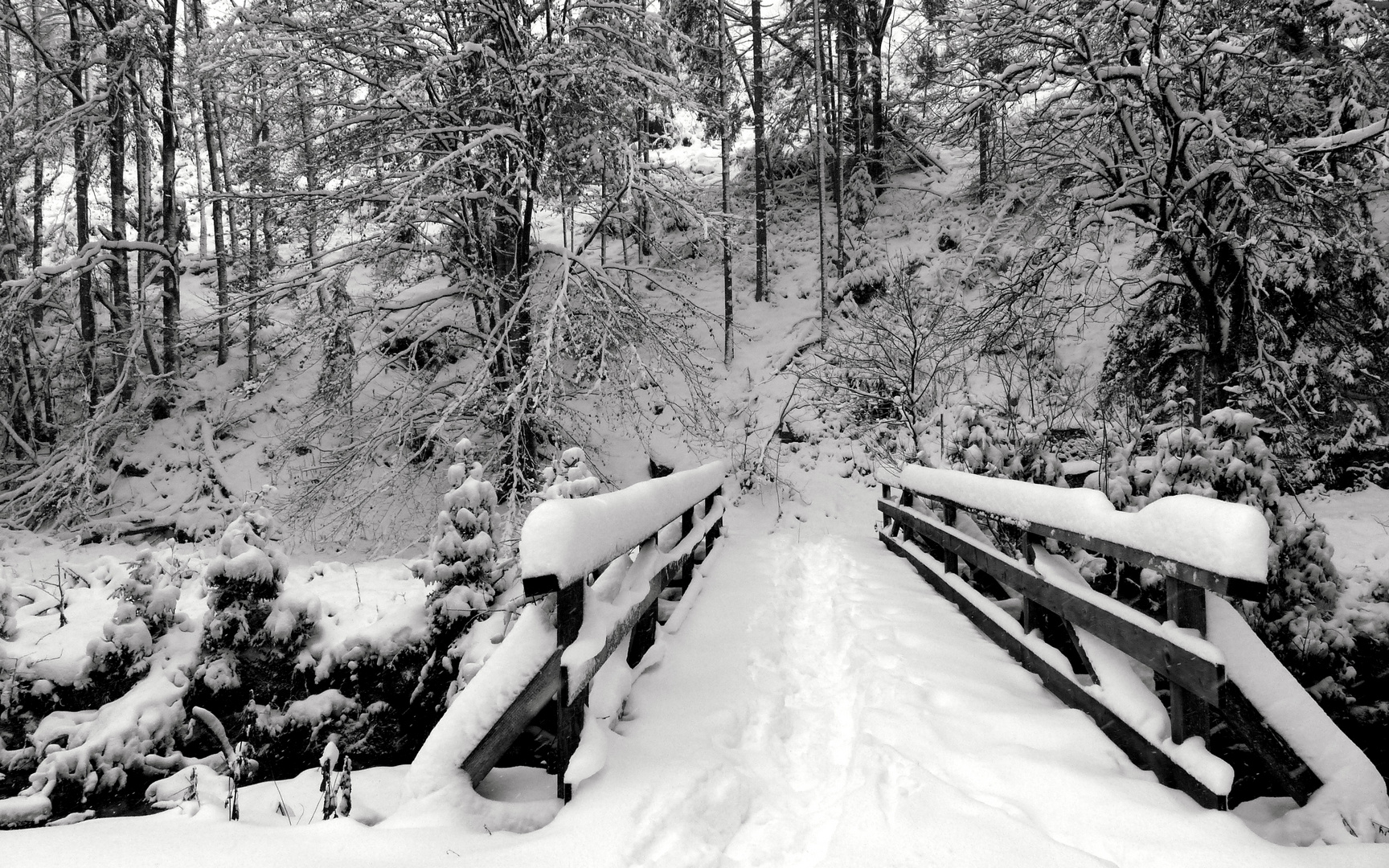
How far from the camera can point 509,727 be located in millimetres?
2186

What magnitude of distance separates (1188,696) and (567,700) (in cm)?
222

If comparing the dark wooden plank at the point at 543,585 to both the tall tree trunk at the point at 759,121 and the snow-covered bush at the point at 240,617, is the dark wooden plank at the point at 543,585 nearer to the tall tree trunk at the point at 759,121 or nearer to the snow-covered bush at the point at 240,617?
the snow-covered bush at the point at 240,617

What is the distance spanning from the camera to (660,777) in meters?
2.25

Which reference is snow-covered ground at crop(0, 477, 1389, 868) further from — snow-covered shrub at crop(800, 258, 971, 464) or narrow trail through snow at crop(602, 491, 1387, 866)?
snow-covered shrub at crop(800, 258, 971, 464)

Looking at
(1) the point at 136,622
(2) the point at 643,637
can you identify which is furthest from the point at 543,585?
(1) the point at 136,622

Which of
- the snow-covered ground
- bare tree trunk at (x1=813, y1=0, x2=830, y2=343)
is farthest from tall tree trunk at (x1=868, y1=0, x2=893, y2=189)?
the snow-covered ground

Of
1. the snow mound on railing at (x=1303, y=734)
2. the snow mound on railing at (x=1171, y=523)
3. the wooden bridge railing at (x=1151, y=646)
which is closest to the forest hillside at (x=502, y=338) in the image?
the wooden bridge railing at (x=1151, y=646)

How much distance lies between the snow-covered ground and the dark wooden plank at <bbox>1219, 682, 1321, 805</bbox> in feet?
1.17

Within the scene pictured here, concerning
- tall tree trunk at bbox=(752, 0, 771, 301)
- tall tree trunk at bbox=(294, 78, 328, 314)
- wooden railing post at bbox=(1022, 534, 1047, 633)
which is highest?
tall tree trunk at bbox=(752, 0, 771, 301)

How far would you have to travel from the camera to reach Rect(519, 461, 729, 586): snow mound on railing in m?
2.07

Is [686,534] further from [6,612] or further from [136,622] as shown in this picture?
[6,612]

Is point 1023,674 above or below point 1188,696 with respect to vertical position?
below

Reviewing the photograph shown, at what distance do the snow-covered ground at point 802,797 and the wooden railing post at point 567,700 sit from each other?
0.11m

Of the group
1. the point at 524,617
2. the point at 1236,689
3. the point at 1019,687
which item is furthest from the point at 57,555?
the point at 1236,689
